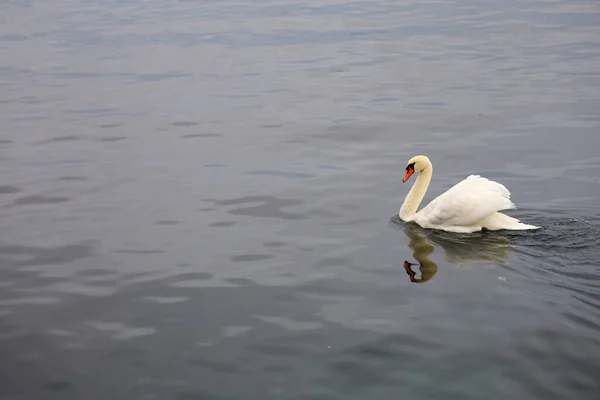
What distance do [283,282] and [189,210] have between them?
8.65 ft

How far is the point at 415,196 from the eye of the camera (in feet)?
38.4

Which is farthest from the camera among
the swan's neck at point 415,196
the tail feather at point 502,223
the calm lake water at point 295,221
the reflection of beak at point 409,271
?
the swan's neck at point 415,196

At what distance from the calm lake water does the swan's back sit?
0.27 metres

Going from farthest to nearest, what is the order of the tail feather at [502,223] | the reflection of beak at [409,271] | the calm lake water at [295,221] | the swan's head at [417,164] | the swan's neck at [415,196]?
the swan's head at [417,164], the swan's neck at [415,196], the tail feather at [502,223], the reflection of beak at [409,271], the calm lake water at [295,221]

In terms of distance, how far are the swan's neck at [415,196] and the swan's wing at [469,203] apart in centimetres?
18

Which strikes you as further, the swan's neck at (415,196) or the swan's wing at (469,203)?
the swan's neck at (415,196)

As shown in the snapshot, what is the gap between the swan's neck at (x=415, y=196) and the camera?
37.8 ft

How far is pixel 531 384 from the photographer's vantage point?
736 cm

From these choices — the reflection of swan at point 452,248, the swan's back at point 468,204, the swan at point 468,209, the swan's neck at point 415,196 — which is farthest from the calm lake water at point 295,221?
the swan's neck at point 415,196

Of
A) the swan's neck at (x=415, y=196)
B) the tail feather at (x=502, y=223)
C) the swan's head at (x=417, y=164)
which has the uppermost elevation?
the swan's head at (x=417, y=164)

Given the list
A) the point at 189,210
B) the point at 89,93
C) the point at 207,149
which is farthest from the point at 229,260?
the point at 89,93

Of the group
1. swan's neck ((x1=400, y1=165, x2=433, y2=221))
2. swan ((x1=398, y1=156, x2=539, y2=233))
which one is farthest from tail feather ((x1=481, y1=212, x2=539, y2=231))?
swan's neck ((x1=400, y1=165, x2=433, y2=221))

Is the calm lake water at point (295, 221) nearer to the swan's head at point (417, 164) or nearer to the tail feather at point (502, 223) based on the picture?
the tail feather at point (502, 223)

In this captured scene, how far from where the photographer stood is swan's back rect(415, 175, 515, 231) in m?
10.8
